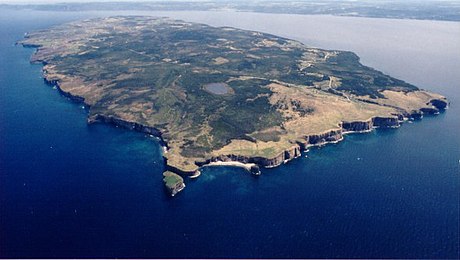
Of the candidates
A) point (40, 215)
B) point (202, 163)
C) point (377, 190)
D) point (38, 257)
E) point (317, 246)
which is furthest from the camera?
point (202, 163)

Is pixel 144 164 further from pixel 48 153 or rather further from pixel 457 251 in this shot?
pixel 457 251

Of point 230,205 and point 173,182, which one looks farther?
point 173,182

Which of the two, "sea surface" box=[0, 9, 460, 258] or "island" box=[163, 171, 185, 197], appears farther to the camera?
"island" box=[163, 171, 185, 197]

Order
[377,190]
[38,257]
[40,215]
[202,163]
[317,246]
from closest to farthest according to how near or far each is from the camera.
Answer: [38,257] → [317,246] → [40,215] → [377,190] → [202,163]

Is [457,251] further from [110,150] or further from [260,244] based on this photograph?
[110,150]

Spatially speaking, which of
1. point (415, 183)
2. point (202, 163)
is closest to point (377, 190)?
point (415, 183)

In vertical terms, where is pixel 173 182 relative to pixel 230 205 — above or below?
above

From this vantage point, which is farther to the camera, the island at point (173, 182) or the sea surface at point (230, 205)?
the island at point (173, 182)

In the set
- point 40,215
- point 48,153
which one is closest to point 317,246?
point 40,215

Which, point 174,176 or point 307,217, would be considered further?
point 174,176
